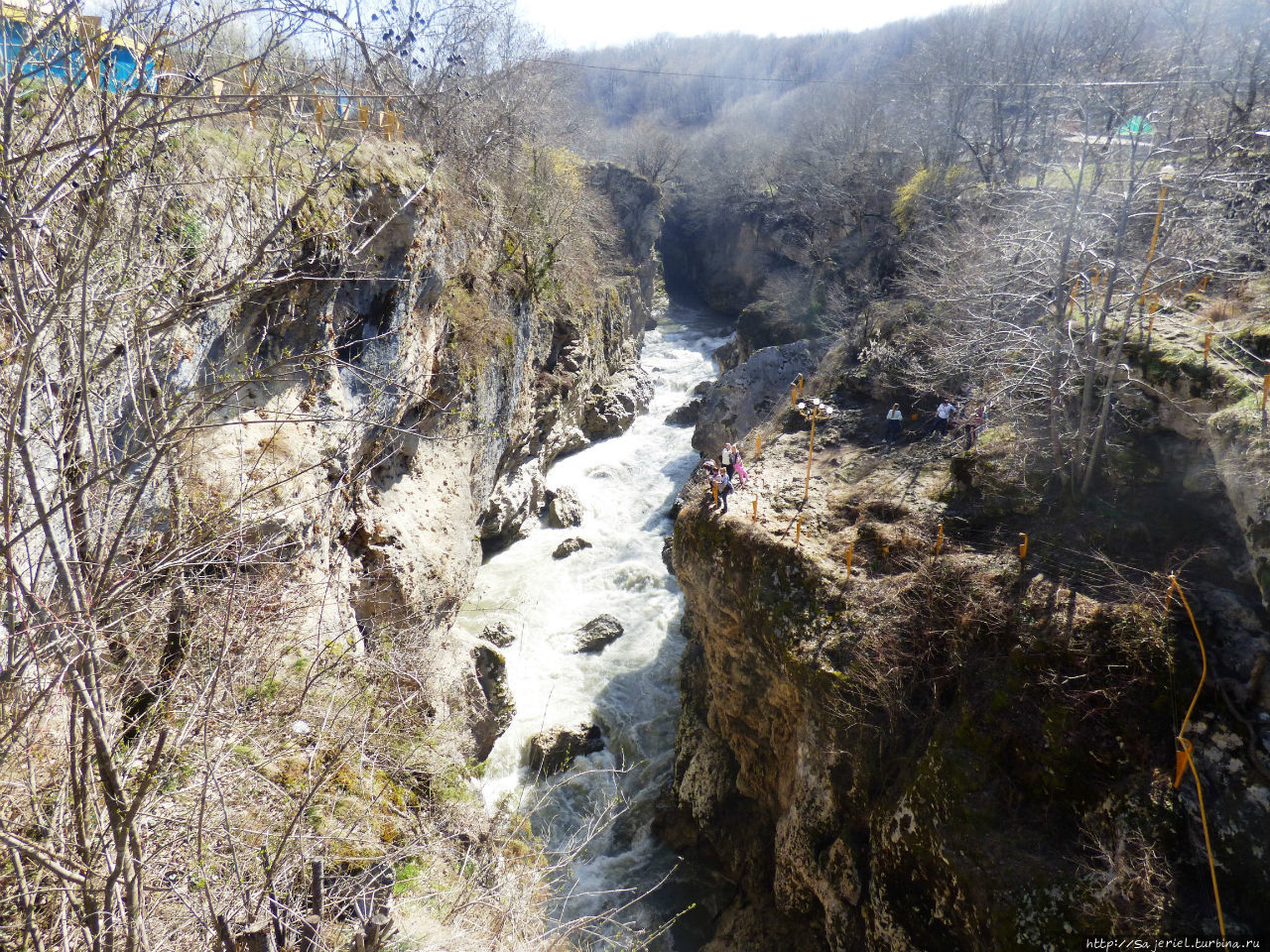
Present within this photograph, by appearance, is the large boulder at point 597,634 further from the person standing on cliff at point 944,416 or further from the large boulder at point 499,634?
the person standing on cliff at point 944,416

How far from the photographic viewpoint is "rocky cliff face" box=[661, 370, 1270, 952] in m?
6.66

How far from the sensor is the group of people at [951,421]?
1172cm

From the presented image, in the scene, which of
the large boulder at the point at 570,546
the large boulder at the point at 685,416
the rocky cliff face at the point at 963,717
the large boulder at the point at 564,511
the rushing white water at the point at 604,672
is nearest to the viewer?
the rocky cliff face at the point at 963,717

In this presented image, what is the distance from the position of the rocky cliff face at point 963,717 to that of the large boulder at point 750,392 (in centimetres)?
758

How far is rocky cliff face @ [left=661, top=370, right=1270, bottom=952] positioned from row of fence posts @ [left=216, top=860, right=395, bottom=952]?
6.22 meters

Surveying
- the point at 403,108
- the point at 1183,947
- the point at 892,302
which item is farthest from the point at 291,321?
the point at 892,302

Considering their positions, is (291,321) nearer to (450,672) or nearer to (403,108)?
(450,672)

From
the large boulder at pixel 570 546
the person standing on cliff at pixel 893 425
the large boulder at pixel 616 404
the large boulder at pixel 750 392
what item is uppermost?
the person standing on cliff at pixel 893 425

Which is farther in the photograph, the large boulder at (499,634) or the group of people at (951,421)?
the large boulder at (499,634)

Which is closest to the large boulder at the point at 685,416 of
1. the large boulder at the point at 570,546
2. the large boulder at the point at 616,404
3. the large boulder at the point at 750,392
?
the large boulder at the point at 616,404

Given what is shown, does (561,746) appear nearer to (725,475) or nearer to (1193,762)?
(725,475)

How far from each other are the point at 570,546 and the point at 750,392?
7289mm

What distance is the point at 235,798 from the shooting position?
16.4 feet

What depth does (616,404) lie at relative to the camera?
1017 inches
